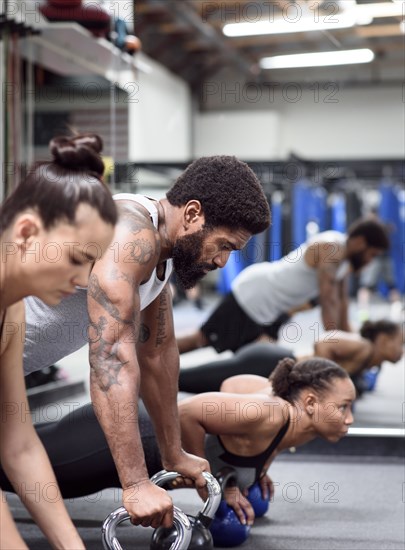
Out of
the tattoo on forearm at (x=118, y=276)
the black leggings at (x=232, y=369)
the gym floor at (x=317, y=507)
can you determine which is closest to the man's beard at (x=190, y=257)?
the tattoo on forearm at (x=118, y=276)

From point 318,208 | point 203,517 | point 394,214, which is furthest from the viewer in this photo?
point 394,214

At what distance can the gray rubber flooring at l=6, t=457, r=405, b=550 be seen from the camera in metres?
2.61

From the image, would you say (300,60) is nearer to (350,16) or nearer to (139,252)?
(350,16)

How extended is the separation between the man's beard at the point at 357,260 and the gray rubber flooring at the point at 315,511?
1.22 metres

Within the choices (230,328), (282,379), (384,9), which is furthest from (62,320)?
(384,9)

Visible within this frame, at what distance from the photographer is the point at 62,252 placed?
128cm

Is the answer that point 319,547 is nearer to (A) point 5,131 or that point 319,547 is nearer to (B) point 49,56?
(A) point 5,131

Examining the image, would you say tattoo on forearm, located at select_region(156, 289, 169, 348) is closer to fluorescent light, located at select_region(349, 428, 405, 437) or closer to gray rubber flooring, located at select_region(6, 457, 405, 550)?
gray rubber flooring, located at select_region(6, 457, 405, 550)

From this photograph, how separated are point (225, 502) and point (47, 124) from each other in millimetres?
2774

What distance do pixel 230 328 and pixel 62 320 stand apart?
229cm

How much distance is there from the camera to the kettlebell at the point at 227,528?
2518 millimetres

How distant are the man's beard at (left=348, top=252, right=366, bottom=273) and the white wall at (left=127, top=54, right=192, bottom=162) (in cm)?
622

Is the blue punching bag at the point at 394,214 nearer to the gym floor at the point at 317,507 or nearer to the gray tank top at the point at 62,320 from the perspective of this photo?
the gym floor at the point at 317,507

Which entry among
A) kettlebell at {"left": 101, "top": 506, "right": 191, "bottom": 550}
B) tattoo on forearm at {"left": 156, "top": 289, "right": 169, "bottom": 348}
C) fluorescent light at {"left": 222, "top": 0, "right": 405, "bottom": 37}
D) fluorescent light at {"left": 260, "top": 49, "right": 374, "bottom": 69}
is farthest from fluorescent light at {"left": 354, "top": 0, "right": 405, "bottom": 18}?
fluorescent light at {"left": 260, "top": 49, "right": 374, "bottom": 69}
